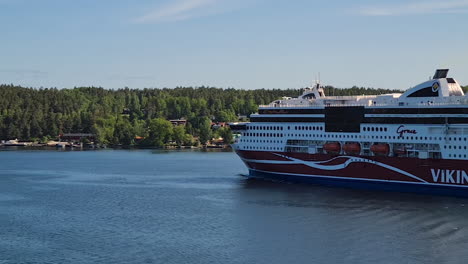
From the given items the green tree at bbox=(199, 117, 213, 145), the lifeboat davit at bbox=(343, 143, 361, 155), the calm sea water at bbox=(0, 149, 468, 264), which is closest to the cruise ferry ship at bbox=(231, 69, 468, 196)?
the lifeboat davit at bbox=(343, 143, 361, 155)

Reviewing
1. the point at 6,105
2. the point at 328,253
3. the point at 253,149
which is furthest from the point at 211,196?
the point at 6,105

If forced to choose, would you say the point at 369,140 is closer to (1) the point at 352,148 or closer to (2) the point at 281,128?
(1) the point at 352,148

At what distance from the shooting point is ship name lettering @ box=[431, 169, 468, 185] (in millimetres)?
48375

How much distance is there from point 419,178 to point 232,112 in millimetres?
104241

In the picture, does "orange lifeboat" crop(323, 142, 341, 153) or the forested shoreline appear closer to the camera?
"orange lifeboat" crop(323, 142, 341, 153)

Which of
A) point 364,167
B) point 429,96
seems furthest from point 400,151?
point 429,96

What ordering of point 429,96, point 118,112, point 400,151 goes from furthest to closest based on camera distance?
point 118,112
point 429,96
point 400,151

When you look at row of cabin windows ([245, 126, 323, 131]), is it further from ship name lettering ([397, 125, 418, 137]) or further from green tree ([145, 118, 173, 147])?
green tree ([145, 118, 173, 147])

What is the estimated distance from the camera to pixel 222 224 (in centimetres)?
4172

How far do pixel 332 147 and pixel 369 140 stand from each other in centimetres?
295

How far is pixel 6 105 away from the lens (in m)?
156

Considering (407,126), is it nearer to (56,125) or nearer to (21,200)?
(21,200)

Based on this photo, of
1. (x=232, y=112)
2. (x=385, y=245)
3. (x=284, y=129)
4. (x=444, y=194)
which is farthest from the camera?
(x=232, y=112)

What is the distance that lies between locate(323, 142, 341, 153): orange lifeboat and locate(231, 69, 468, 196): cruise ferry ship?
0.08 metres
